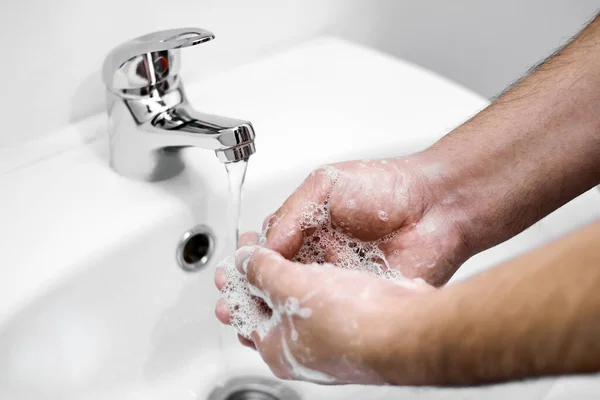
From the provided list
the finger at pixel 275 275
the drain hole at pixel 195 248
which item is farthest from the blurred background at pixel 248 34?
the finger at pixel 275 275

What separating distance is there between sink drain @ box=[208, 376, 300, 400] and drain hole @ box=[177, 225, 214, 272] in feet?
0.35

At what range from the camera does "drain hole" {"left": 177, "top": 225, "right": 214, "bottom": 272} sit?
55 cm

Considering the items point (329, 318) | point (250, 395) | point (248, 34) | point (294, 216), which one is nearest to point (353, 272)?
point (329, 318)

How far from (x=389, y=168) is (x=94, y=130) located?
27 centimetres

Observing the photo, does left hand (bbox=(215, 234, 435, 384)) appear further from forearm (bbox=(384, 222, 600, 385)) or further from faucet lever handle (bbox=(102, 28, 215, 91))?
faucet lever handle (bbox=(102, 28, 215, 91))

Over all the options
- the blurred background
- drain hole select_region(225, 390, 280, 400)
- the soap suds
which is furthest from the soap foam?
the blurred background

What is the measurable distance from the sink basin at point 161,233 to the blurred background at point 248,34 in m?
0.03

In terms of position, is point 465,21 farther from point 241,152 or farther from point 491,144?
point 241,152

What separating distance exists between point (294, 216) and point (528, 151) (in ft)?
0.64

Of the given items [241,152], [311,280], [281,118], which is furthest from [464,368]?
[281,118]

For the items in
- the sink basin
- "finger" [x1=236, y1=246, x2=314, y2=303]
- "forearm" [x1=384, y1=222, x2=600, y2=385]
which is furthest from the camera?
the sink basin

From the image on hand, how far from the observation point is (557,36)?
0.91 metres

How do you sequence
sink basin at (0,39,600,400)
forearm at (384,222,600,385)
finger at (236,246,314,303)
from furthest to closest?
sink basin at (0,39,600,400) → finger at (236,246,314,303) → forearm at (384,222,600,385)

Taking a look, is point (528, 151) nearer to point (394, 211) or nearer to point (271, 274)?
point (394, 211)
